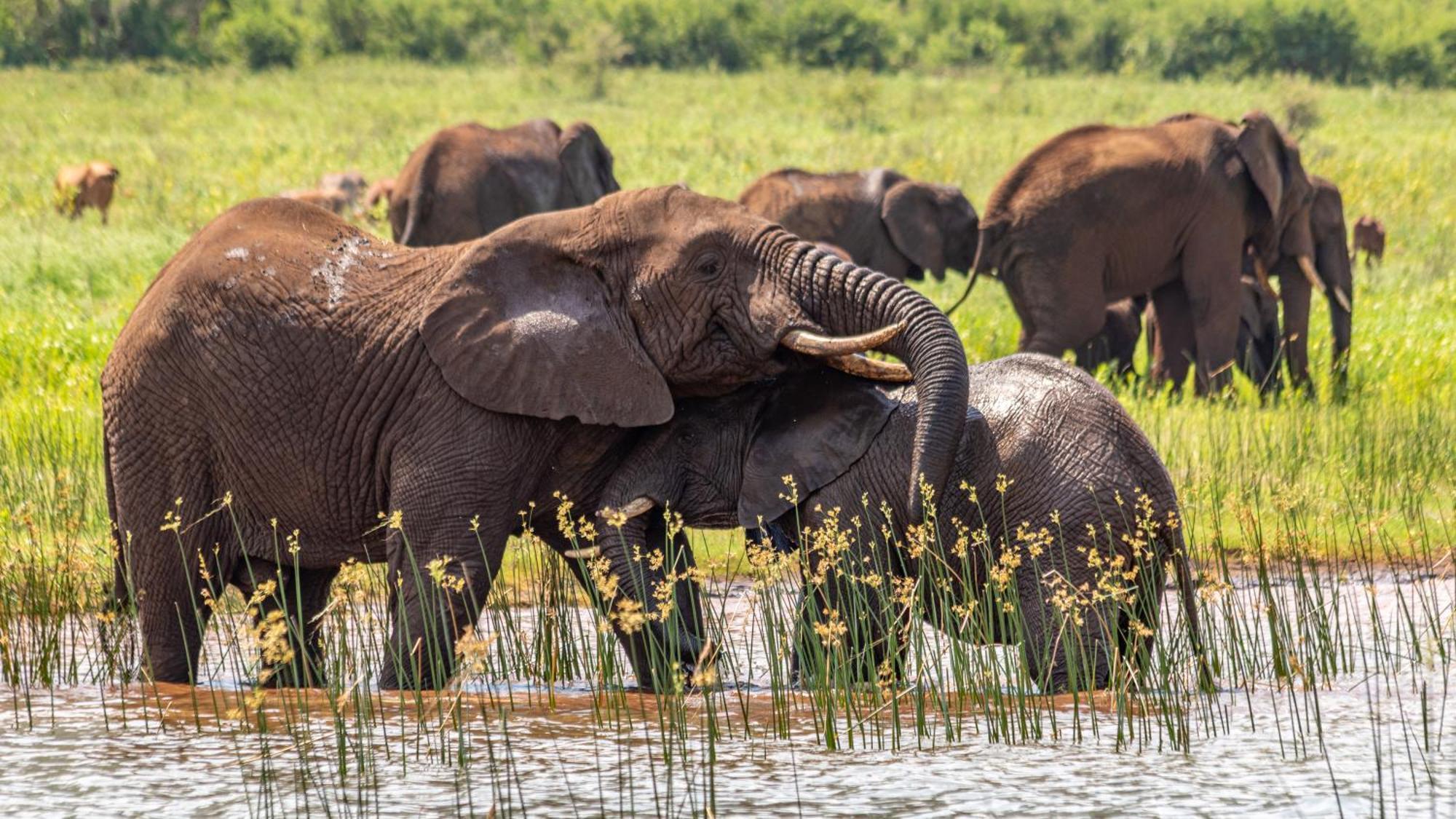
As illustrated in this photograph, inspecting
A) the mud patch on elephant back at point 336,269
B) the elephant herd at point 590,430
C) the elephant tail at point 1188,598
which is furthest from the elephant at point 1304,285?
the mud patch on elephant back at point 336,269

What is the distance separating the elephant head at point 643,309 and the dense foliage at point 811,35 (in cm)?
3934

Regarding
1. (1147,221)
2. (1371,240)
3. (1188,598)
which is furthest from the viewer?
(1371,240)

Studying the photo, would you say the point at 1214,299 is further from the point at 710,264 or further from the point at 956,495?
the point at 710,264

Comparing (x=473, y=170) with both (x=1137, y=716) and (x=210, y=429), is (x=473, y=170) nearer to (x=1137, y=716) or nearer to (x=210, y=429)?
(x=210, y=429)

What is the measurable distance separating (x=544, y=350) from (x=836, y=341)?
3.61 ft

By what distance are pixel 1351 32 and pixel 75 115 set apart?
32319 mm

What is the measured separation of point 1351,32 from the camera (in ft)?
172

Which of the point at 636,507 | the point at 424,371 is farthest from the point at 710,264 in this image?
the point at 424,371

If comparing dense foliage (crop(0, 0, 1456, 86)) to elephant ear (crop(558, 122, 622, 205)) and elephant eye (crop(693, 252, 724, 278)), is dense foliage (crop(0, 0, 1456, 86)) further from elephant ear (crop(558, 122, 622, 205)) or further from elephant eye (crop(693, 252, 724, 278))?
elephant eye (crop(693, 252, 724, 278))

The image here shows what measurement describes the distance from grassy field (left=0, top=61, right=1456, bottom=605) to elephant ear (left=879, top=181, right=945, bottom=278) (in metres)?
0.72

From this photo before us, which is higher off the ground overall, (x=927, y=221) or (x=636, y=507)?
(x=927, y=221)

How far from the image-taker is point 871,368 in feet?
24.7

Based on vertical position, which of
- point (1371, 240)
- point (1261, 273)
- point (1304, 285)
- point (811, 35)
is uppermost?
point (811, 35)

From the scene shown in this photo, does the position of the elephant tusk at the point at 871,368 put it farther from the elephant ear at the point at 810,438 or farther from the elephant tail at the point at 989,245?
the elephant tail at the point at 989,245
